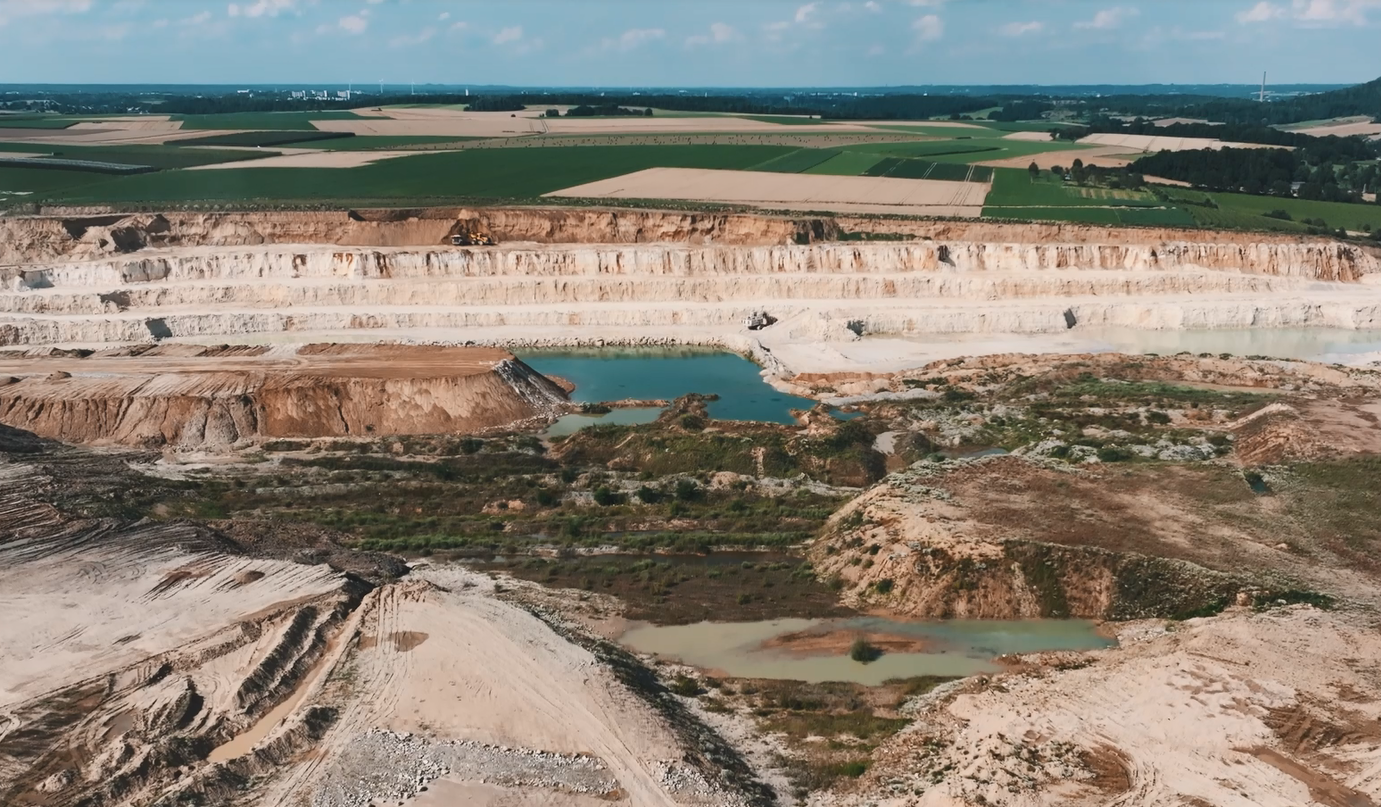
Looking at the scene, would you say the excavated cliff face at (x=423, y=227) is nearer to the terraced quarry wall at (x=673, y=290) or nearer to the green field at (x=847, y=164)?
the terraced quarry wall at (x=673, y=290)

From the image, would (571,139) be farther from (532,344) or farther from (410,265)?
(532,344)

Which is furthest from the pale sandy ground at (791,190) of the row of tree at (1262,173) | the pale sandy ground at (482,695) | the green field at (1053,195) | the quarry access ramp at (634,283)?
the pale sandy ground at (482,695)

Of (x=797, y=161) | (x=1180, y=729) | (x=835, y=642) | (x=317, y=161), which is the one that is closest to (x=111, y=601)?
(x=835, y=642)

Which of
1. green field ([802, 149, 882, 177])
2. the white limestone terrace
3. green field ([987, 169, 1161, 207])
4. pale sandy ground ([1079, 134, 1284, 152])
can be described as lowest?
the white limestone terrace

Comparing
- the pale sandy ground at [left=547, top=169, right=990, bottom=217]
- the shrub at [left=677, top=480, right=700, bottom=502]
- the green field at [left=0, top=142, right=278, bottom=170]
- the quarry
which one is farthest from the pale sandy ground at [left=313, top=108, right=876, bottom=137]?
the shrub at [left=677, top=480, right=700, bottom=502]

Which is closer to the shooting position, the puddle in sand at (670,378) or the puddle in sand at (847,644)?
the puddle in sand at (847,644)

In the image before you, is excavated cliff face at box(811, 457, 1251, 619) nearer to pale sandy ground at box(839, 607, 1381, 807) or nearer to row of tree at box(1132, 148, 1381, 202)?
pale sandy ground at box(839, 607, 1381, 807)
